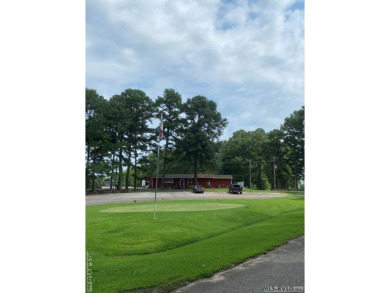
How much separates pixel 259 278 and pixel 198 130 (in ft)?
130

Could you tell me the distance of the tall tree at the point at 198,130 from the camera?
4400 centimetres

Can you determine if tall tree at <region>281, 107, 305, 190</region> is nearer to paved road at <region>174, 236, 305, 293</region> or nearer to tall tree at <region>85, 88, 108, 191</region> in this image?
tall tree at <region>85, 88, 108, 191</region>

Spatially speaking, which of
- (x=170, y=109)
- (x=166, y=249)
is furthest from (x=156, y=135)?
(x=166, y=249)

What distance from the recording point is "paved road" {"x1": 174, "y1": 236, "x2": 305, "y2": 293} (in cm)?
463

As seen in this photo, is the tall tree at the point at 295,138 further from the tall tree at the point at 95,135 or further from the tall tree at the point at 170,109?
the tall tree at the point at 95,135

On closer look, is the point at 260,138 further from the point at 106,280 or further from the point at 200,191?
the point at 106,280

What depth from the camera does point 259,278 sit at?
5.09 m

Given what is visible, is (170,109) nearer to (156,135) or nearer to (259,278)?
(156,135)

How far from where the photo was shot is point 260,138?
6097 centimetres

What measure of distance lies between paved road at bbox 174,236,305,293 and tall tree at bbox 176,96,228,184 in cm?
3762

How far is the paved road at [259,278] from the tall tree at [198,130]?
37.6 m

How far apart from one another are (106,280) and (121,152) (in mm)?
39518

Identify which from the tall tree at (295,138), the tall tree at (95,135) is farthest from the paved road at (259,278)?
the tall tree at (295,138)
